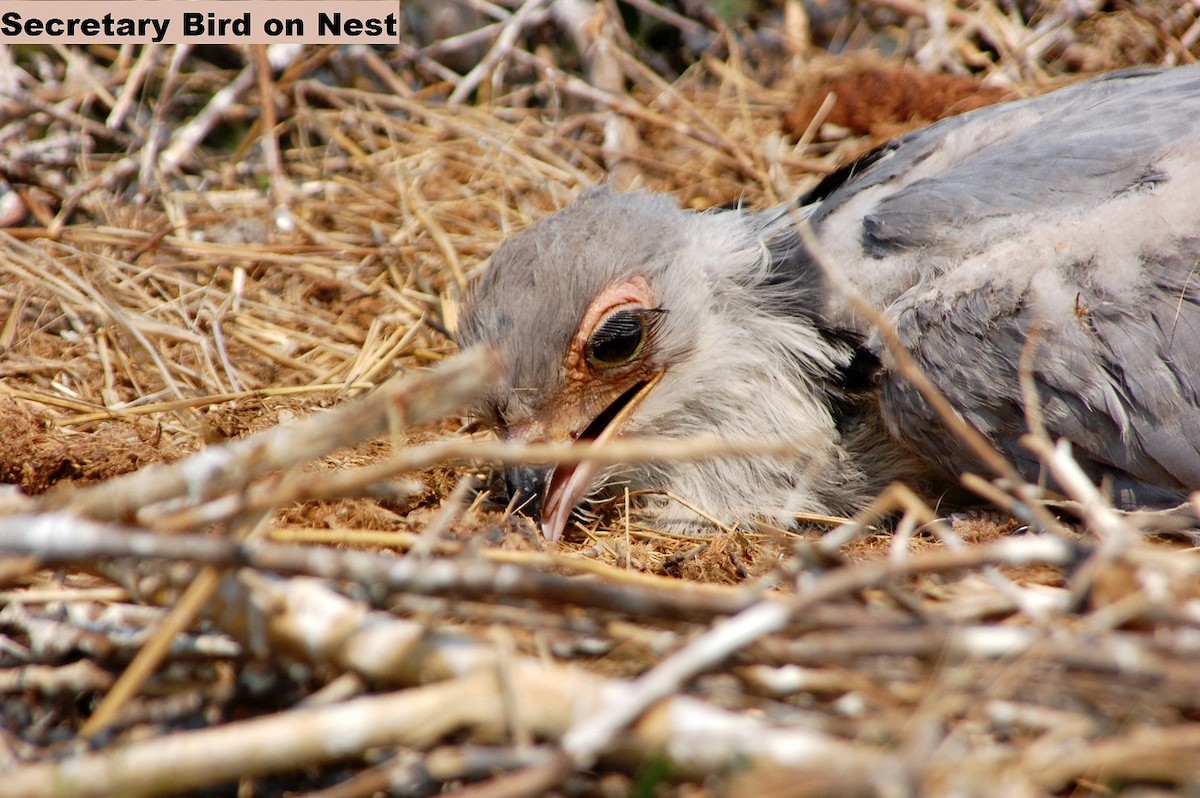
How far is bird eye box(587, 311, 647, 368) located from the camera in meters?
2.88

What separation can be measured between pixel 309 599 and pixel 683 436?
1589 mm

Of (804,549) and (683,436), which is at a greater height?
(804,549)

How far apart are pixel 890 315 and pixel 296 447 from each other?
1664 millimetres

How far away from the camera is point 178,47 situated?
14.5ft

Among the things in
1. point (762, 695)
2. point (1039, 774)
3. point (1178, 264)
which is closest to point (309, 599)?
point (762, 695)

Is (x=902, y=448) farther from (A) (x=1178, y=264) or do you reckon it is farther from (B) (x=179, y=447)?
(B) (x=179, y=447)

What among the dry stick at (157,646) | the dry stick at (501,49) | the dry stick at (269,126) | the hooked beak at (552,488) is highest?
the dry stick at (501,49)

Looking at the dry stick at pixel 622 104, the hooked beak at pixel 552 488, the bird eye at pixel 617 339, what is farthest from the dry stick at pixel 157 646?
the dry stick at pixel 622 104

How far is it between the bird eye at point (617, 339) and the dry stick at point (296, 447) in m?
1.22

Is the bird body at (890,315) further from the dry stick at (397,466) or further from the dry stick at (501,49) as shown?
the dry stick at (501,49)

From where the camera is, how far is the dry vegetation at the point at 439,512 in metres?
1.50

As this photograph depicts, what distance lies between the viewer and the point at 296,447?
1604 mm

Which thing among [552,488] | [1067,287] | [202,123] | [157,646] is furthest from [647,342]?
[202,123]

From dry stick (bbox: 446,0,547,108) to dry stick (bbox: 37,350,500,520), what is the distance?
3231mm
